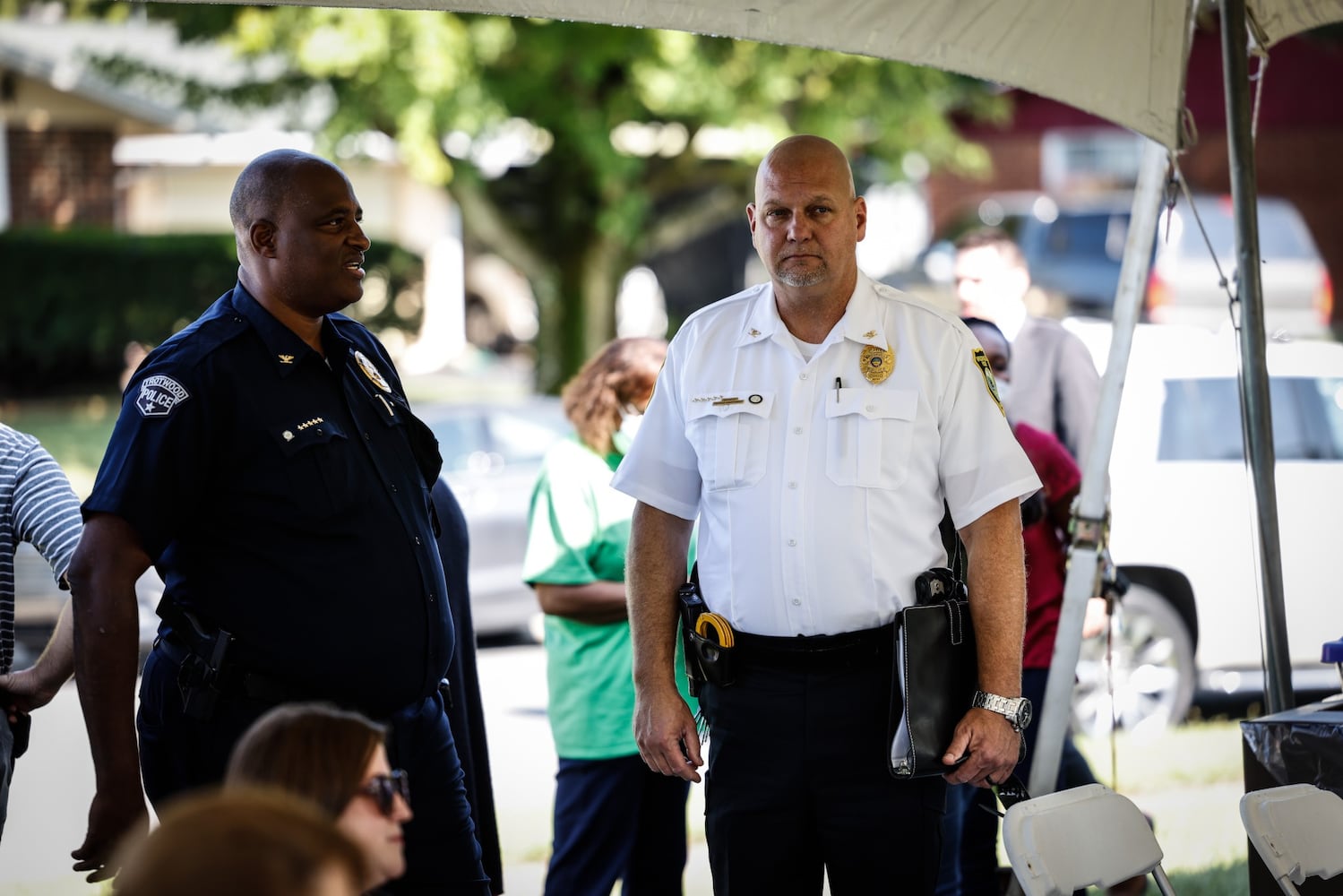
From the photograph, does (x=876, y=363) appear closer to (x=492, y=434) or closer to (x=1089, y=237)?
(x=492, y=434)

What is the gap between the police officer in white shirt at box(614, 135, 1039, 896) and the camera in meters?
3.23

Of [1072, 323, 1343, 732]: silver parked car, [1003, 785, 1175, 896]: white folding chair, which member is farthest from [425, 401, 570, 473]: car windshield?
[1003, 785, 1175, 896]: white folding chair

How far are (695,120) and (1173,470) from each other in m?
8.17

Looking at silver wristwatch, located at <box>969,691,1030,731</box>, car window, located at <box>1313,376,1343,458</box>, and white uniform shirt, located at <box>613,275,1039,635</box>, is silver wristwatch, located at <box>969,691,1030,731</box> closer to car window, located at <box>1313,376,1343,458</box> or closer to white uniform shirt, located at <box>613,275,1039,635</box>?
white uniform shirt, located at <box>613,275,1039,635</box>

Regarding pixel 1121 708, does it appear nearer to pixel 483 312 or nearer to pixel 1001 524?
pixel 1001 524

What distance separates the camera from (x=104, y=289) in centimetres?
1944

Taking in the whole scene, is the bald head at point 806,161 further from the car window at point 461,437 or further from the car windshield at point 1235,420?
the car window at point 461,437

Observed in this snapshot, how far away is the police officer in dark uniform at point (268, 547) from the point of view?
9.20 ft

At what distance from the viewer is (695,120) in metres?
14.0

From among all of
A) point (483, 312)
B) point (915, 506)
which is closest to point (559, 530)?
point (915, 506)

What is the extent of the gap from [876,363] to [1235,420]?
4.01m

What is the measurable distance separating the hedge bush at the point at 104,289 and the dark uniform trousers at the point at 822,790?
16148mm

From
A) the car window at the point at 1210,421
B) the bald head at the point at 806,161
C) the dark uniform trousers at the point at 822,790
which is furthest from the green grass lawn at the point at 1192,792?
the bald head at the point at 806,161

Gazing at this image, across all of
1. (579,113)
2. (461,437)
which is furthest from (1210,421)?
(579,113)
